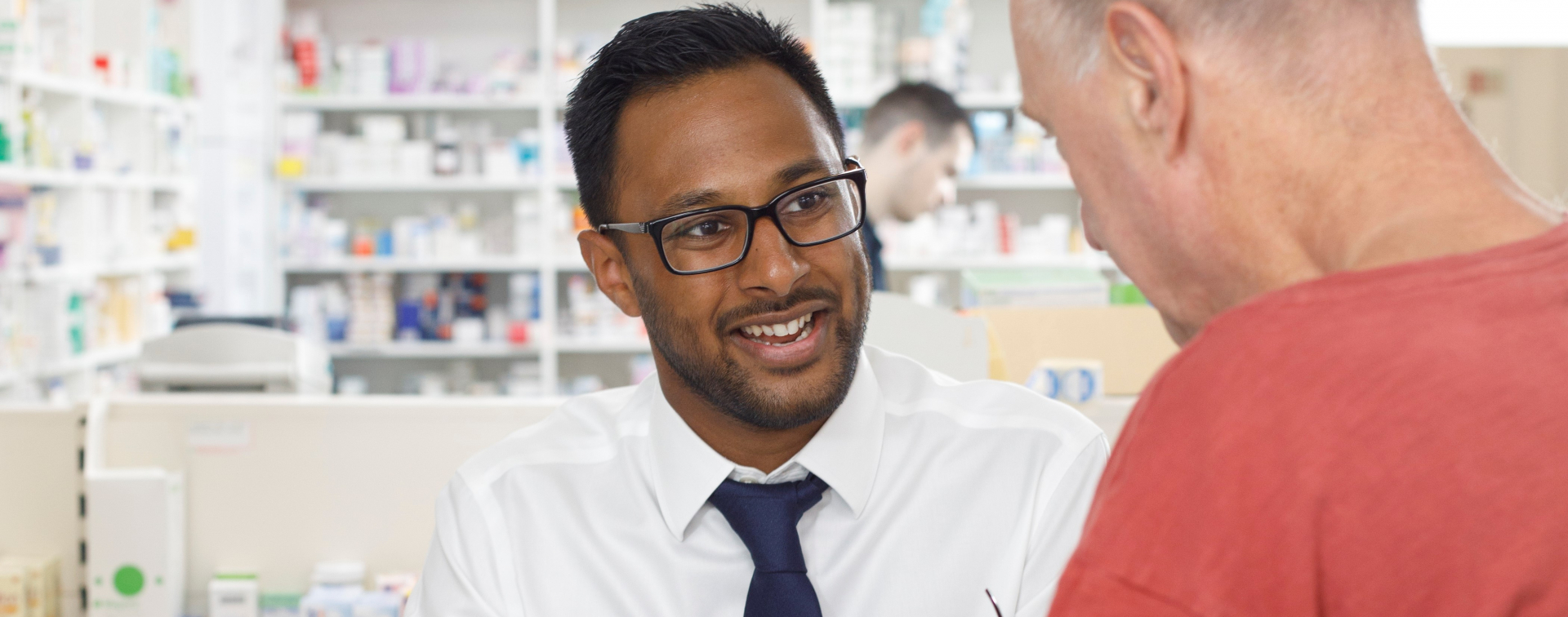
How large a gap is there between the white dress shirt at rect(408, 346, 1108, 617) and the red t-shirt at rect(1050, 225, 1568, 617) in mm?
723

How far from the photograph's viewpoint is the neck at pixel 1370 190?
0.44 metres

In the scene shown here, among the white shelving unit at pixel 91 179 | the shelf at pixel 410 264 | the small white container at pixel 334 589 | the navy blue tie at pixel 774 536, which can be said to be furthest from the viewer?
the shelf at pixel 410 264

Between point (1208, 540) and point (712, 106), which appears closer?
point (1208, 540)

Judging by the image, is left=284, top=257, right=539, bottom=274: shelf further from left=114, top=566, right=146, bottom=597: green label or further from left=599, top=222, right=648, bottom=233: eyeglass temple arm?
left=599, top=222, right=648, bottom=233: eyeglass temple arm

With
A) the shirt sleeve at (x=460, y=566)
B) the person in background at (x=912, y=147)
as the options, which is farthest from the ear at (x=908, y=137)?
the shirt sleeve at (x=460, y=566)

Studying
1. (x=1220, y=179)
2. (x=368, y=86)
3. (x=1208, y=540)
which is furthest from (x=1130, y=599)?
(x=368, y=86)

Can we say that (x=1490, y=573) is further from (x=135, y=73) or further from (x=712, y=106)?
(x=135, y=73)

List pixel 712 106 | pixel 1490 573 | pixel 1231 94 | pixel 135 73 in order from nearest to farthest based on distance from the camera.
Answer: pixel 1490 573
pixel 1231 94
pixel 712 106
pixel 135 73

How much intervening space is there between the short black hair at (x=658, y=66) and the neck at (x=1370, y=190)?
0.79m

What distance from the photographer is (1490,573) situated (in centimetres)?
37

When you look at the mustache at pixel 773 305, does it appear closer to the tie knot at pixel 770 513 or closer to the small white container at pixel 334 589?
the tie knot at pixel 770 513

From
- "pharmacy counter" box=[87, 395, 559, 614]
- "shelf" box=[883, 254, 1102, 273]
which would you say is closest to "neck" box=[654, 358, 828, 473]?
"pharmacy counter" box=[87, 395, 559, 614]

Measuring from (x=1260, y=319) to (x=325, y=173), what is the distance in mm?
5534

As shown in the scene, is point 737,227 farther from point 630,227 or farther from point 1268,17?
point 1268,17
